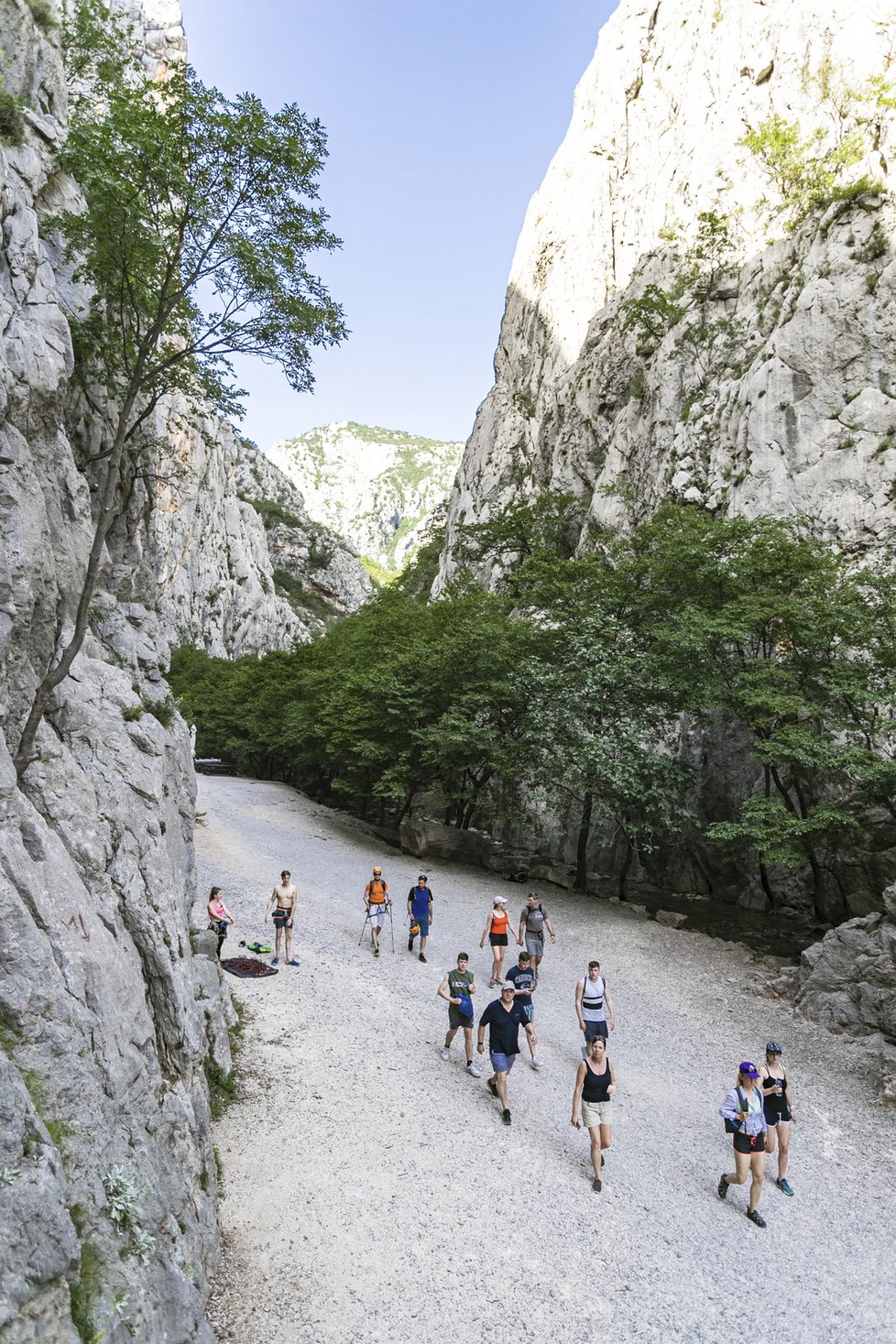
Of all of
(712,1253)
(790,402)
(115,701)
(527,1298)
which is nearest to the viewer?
(527,1298)

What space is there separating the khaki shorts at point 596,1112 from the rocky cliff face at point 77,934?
4362 mm

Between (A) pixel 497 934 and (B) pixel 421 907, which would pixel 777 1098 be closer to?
(A) pixel 497 934

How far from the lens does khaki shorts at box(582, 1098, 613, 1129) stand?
8.48m

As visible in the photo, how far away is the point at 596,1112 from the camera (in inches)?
334

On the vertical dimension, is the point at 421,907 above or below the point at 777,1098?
above

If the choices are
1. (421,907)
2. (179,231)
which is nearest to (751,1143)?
(421,907)

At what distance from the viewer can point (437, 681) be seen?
2498 centimetres

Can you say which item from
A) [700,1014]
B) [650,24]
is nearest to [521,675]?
[700,1014]

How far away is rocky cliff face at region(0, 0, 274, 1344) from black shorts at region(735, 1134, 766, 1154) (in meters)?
6.18

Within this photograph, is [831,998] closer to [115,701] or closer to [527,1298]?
[527,1298]

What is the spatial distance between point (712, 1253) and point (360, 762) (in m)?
19.6

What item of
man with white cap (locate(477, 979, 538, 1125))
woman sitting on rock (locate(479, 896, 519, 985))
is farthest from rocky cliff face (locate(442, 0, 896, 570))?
man with white cap (locate(477, 979, 538, 1125))

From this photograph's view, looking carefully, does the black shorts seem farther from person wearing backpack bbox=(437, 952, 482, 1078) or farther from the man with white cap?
person wearing backpack bbox=(437, 952, 482, 1078)

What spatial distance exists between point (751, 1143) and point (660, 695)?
1535 cm
